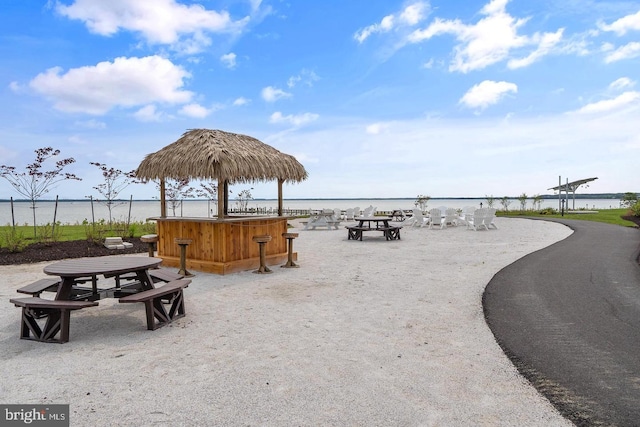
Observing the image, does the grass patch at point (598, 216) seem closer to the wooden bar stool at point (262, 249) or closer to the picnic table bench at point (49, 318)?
the wooden bar stool at point (262, 249)

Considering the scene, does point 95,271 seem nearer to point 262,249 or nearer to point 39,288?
point 39,288

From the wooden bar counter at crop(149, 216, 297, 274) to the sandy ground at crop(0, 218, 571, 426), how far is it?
1.70 m

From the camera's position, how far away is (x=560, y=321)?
4.70 metres

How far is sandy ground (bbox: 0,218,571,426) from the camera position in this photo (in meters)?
2.75

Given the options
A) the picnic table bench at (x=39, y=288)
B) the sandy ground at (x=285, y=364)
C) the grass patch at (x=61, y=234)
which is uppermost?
the grass patch at (x=61, y=234)

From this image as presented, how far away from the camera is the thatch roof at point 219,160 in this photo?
7910 millimetres

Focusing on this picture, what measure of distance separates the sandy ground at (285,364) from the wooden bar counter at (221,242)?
1702mm

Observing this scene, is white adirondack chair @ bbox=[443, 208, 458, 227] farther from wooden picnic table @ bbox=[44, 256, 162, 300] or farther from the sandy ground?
wooden picnic table @ bbox=[44, 256, 162, 300]

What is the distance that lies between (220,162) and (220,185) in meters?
0.70

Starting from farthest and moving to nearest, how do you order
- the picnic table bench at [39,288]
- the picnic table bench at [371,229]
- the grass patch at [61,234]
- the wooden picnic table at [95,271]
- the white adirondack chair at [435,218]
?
1. the white adirondack chair at [435,218]
2. the picnic table bench at [371,229]
3. the grass patch at [61,234]
4. the picnic table bench at [39,288]
5. the wooden picnic table at [95,271]

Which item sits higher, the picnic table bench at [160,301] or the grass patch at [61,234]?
the grass patch at [61,234]

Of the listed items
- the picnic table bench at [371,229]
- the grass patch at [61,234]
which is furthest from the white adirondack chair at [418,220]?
the grass patch at [61,234]

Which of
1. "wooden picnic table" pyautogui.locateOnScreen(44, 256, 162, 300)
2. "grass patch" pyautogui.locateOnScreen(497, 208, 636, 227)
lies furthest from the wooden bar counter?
"grass patch" pyautogui.locateOnScreen(497, 208, 636, 227)

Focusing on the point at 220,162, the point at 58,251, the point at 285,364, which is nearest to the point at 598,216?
the point at 220,162
